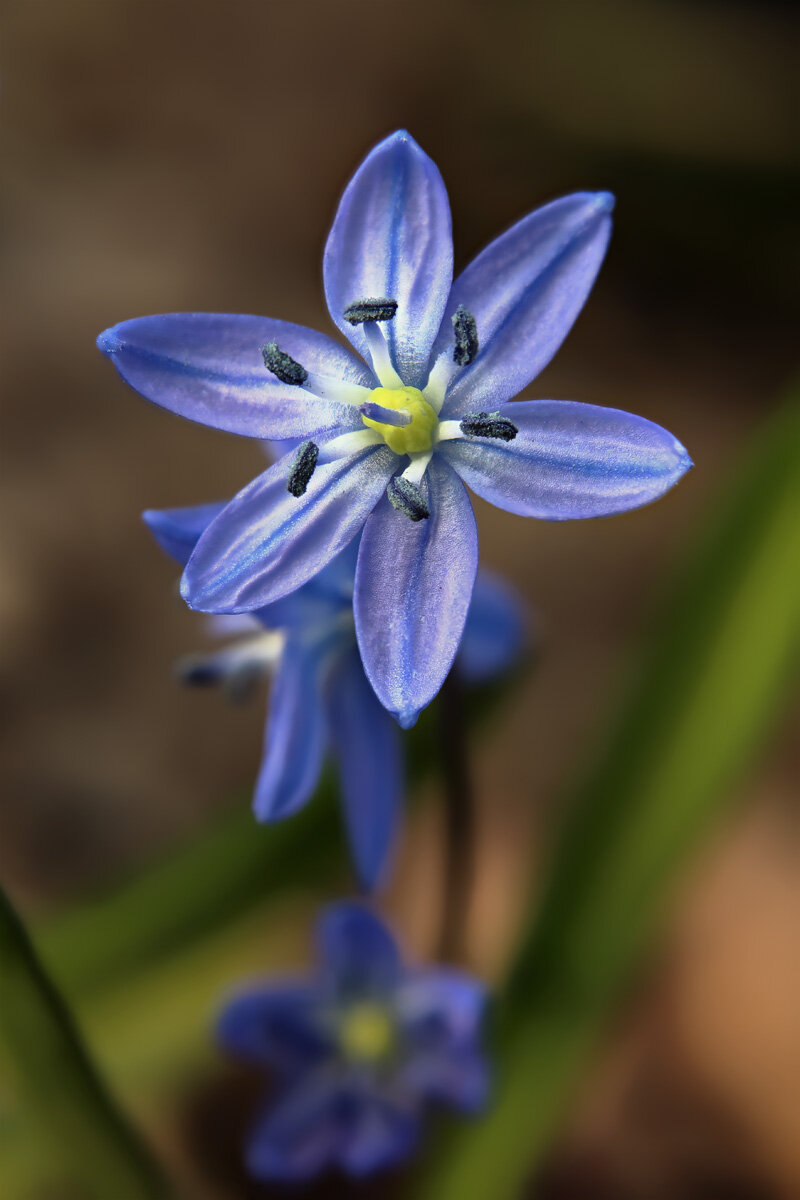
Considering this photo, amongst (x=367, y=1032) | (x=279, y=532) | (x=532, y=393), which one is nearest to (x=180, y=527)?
(x=279, y=532)

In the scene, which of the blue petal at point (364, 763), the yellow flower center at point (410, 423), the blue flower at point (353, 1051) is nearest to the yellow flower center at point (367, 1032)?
the blue flower at point (353, 1051)

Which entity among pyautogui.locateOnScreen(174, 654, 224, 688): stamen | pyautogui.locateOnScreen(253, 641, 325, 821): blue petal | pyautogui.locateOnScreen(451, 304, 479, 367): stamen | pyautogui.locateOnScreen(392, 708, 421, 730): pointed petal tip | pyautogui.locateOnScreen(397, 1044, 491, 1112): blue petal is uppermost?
pyautogui.locateOnScreen(451, 304, 479, 367): stamen

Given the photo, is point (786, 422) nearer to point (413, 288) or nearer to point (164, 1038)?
point (413, 288)

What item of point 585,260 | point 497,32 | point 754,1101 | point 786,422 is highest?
point 497,32

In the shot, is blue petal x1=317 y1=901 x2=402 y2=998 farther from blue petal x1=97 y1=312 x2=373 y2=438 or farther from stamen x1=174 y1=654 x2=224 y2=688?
blue petal x1=97 y1=312 x2=373 y2=438

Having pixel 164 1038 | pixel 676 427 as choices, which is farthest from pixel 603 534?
pixel 164 1038

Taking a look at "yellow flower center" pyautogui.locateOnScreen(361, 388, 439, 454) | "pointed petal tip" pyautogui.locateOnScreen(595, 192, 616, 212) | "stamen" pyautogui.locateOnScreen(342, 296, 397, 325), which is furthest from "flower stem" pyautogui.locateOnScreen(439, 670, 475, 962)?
"pointed petal tip" pyautogui.locateOnScreen(595, 192, 616, 212)

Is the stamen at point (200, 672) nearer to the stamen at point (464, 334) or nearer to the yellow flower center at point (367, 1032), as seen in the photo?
the stamen at point (464, 334)
